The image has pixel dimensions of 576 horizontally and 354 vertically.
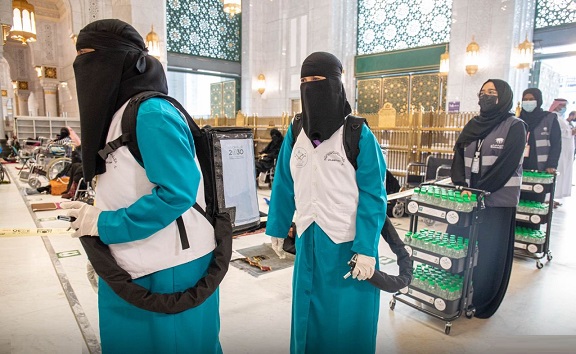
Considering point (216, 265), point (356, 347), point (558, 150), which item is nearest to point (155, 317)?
point (216, 265)

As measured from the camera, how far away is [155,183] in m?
1.23

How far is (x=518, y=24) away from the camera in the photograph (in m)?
7.84

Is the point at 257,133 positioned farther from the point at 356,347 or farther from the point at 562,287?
the point at 356,347

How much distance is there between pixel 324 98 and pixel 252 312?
5.82 ft

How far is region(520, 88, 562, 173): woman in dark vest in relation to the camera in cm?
467

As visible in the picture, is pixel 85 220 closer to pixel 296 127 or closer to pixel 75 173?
pixel 296 127

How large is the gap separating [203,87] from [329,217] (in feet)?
58.4

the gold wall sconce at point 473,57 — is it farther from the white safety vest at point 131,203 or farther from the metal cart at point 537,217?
the white safety vest at point 131,203

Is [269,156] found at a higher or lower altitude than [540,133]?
lower

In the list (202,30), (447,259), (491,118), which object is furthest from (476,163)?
(202,30)

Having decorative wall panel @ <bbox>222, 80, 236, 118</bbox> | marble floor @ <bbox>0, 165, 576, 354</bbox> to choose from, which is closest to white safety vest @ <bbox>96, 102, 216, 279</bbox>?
marble floor @ <bbox>0, 165, 576, 354</bbox>

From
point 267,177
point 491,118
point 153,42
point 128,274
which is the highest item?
point 153,42

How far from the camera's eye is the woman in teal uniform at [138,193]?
120 cm

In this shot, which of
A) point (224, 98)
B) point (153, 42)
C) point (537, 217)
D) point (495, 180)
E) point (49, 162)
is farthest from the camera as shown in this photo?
point (224, 98)
